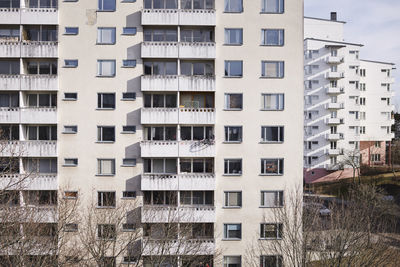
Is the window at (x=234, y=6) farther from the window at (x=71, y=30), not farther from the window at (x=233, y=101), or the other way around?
the window at (x=71, y=30)

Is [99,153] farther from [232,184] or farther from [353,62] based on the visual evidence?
[353,62]

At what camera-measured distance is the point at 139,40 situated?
2947 cm

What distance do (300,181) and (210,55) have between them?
45.0 feet

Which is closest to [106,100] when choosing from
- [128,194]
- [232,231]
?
[128,194]

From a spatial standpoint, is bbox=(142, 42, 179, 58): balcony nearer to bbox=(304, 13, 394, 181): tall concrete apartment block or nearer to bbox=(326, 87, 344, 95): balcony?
bbox=(304, 13, 394, 181): tall concrete apartment block

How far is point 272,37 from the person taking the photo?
29812 millimetres

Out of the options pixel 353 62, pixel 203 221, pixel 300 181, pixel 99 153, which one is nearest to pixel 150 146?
pixel 99 153

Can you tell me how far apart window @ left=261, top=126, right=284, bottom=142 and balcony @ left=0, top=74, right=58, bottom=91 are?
1865 cm

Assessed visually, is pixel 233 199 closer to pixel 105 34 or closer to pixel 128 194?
pixel 128 194

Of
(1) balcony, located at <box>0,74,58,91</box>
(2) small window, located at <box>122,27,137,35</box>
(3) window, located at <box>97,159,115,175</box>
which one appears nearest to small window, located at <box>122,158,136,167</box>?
(3) window, located at <box>97,159,115,175</box>

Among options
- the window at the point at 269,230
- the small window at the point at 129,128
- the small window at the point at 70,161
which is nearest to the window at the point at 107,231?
Answer: the small window at the point at 70,161

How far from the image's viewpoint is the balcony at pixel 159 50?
28953 millimetres

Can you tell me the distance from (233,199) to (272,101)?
941 cm

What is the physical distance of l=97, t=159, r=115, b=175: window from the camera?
97.1ft
